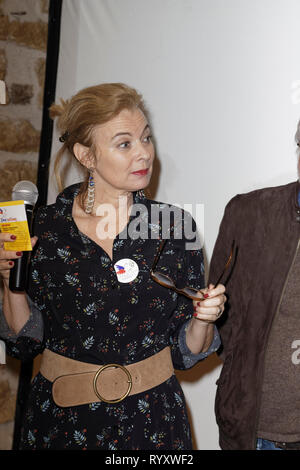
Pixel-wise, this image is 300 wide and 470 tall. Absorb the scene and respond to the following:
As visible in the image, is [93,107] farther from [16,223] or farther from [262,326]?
[262,326]

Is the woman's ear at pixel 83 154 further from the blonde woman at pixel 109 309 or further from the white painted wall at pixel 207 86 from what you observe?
the white painted wall at pixel 207 86

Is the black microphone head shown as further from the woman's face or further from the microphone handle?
the woman's face

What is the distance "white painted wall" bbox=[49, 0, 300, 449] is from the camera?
2217 millimetres

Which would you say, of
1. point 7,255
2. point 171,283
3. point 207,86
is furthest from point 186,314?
point 207,86

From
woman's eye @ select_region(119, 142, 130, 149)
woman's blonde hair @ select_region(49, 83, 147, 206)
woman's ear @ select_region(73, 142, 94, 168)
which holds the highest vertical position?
woman's blonde hair @ select_region(49, 83, 147, 206)

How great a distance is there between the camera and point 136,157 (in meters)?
1.81

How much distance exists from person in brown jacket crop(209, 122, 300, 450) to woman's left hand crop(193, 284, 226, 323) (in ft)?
→ 1.01

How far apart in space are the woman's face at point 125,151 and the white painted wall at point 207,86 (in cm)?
64

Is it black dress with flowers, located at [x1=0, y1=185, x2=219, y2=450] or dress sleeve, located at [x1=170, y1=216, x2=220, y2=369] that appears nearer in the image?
black dress with flowers, located at [x1=0, y1=185, x2=219, y2=450]

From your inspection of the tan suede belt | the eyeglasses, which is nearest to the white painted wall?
the eyeglasses

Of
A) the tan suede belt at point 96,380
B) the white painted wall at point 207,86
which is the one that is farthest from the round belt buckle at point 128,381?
the white painted wall at point 207,86

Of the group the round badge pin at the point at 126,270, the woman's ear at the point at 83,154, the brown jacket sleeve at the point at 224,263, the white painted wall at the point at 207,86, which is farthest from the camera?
the white painted wall at the point at 207,86

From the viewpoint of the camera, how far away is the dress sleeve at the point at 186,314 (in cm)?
184

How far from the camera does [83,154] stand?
194 cm
